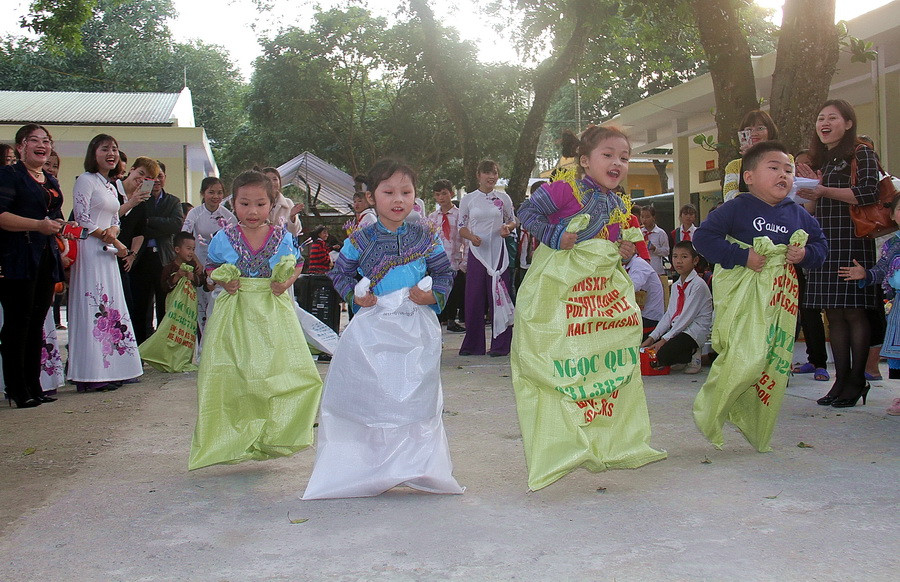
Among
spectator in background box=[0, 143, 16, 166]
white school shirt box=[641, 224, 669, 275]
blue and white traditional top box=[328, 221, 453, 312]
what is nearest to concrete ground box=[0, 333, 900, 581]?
blue and white traditional top box=[328, 221, 453, 312]

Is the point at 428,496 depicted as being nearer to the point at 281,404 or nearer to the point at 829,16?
the point at 281,404

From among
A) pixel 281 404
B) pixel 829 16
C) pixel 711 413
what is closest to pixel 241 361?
pixel 281 404

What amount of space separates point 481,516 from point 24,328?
411 cm

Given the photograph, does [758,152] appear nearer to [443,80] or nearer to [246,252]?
[246,252]

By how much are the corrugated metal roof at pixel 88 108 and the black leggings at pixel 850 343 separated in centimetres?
1957

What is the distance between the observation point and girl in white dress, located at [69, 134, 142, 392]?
269 inches

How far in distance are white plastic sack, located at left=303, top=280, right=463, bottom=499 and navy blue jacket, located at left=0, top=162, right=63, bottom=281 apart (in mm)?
3332

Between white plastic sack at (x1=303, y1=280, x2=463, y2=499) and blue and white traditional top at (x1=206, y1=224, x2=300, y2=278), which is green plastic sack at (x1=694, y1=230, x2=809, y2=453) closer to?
white plastic sack at (x1=303, y1=280, x2=463, y2=499)

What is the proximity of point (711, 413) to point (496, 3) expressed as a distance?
12.8m

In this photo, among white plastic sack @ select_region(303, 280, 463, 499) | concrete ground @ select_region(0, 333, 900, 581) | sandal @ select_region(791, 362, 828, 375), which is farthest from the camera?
sandal @ select_region(791, 362, 828, 375)

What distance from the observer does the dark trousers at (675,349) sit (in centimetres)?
730

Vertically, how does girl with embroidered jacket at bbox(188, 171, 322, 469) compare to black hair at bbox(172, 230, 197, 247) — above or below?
below

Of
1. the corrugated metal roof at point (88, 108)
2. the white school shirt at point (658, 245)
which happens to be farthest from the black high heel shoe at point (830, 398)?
the corrugated metal roof at point (88, 108)

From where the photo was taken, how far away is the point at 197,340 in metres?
8.62
